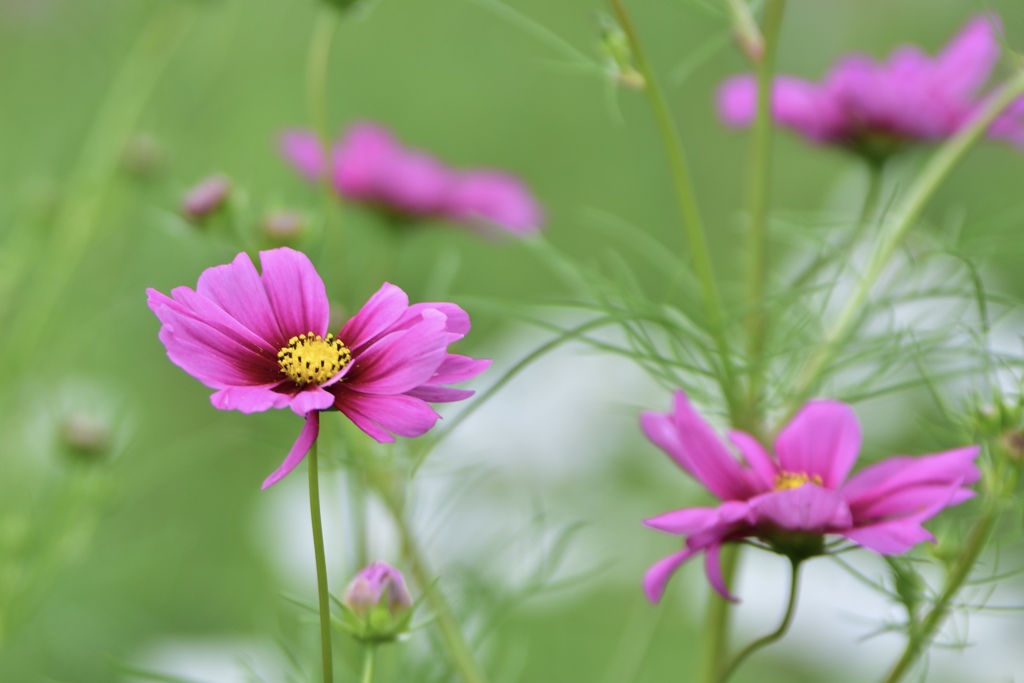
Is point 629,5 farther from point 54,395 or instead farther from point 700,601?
point 54,395

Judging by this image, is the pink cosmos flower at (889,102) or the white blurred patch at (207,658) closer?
the pink cosmos flower at (889,102)

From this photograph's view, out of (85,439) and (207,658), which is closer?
(85,439)

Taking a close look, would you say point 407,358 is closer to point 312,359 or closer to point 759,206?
point 312,359

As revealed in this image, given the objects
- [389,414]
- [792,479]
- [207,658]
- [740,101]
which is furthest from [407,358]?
[207,658]

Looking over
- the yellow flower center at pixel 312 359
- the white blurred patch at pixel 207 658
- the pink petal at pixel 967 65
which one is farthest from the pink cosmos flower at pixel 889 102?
the white blurred patch at pixel 207 658

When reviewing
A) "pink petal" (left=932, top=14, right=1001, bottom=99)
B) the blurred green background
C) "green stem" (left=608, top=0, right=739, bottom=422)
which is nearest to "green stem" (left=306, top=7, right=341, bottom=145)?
the blurred green background

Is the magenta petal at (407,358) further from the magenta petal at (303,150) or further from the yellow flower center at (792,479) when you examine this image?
the magenta petal at (303,150)
